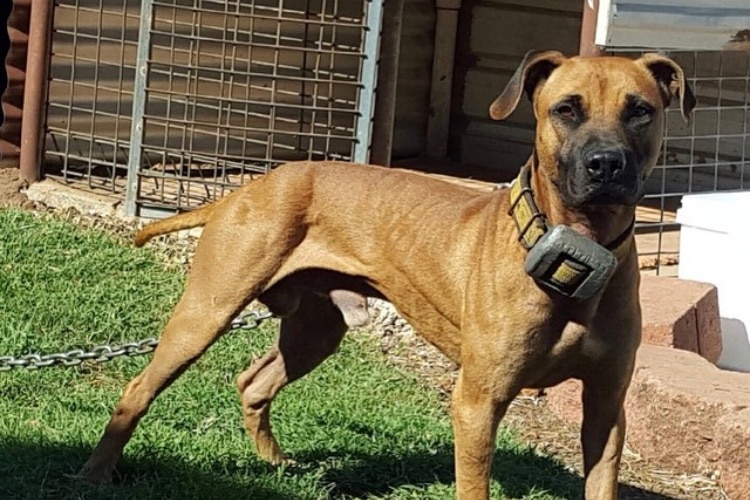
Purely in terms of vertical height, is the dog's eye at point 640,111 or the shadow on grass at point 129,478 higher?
the dog's eye at point 640,111

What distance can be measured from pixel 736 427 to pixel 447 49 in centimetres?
661

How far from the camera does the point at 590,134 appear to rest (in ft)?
13.8

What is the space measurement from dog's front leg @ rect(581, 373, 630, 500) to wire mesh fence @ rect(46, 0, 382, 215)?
3535 mm

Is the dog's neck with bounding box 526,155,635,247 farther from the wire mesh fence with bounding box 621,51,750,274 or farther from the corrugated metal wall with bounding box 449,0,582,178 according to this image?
the corrugated metal wall with bounding box 449,0,582,178

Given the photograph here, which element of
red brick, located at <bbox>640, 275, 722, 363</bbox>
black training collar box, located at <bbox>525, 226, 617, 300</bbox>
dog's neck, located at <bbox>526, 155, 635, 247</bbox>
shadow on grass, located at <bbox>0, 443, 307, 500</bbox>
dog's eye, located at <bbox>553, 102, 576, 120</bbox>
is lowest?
shadow on grass, located at <bbox>0, 443, 307, 500</bbox>

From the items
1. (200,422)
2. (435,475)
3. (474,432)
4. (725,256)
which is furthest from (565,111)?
(725,256)

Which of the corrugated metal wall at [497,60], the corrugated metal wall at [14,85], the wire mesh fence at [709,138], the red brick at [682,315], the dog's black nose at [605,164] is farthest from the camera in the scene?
the corrugated metal wall at [497,60]

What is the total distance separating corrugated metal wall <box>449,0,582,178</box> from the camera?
1089 centimetres

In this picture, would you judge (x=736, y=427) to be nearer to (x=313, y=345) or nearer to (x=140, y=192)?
(x=313, y=345)

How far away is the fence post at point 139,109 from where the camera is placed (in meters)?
8.20

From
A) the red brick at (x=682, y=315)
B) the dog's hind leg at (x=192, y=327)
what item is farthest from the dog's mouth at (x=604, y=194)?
the red brick at (x=682, y=315)

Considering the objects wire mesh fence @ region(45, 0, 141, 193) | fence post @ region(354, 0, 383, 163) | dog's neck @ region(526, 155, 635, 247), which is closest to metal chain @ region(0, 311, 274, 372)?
dog's neck @ region(526, 155, 635, 247)

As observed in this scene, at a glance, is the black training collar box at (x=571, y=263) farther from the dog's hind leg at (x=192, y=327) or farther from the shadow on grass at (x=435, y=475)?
the shadow on grass at (x=435, y=475)

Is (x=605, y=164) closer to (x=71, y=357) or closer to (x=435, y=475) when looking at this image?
(x=435, y=475)
